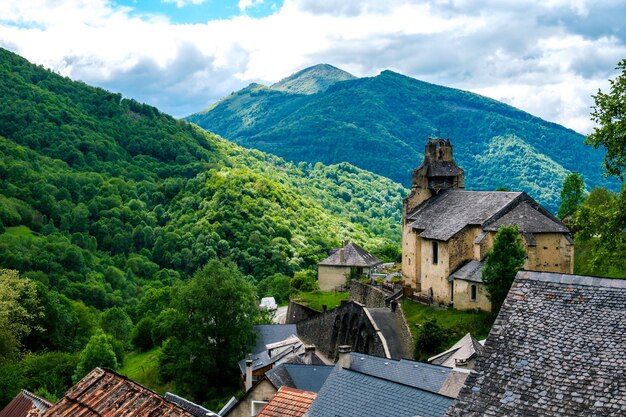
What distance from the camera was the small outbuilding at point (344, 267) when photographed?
71250 millimetres

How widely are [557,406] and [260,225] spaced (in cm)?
13510

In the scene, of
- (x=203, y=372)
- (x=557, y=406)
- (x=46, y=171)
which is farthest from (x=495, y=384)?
(x=46, y=171)

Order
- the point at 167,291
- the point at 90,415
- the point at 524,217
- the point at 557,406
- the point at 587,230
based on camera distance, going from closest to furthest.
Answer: the point at 90,415 < the point at 557,406 < the point at 587,230 < the point at 524,217 < the point at 167,291

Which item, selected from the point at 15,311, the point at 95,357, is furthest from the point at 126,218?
the point at 95,357

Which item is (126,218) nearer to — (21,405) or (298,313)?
(298,313)

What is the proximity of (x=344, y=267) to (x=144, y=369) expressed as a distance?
24.8 meters

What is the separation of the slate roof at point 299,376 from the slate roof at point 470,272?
50.6ft

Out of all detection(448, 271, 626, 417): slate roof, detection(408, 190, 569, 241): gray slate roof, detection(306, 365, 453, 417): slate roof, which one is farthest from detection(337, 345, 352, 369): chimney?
detection(408, 190, 569, 241): gray slate roof

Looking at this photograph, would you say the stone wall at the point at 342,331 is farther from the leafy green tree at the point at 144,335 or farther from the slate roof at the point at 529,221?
the leafy green tree at the point at 144,335

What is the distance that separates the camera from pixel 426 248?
5181 cm

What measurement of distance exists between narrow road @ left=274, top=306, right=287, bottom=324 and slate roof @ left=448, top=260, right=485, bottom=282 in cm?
3199

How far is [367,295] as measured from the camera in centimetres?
5953

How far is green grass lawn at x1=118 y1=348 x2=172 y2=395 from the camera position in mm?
62534

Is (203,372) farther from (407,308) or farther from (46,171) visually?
(46,171)
